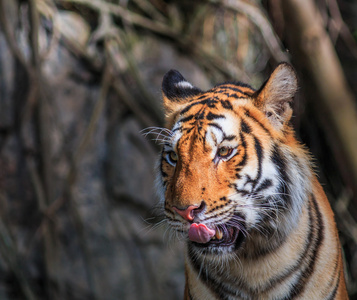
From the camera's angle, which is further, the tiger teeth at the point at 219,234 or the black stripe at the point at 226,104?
the black stripe at the point at 226,104

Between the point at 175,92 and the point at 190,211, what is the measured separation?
→ 55cm

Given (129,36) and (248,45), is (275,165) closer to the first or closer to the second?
(248,45)

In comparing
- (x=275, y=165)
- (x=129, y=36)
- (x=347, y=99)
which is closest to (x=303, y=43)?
(x=347, y=99)

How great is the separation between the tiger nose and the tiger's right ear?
45cm

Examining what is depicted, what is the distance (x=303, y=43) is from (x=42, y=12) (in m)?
3.02

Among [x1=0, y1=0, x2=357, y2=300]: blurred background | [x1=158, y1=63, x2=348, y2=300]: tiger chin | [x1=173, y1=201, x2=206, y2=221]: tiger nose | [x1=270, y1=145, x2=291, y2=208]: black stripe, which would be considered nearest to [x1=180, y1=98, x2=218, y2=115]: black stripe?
[x1=158, y1=63, x2=348, y2=300]: tiger chin

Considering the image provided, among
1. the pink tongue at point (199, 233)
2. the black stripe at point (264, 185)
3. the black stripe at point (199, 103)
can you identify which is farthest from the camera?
the black stripe at point (199, 103)

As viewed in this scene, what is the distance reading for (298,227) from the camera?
1.60m

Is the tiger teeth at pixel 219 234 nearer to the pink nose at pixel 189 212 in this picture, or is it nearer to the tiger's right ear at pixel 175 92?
the pink nose at pixel 189 212

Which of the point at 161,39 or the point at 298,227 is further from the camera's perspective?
the point at 161,39

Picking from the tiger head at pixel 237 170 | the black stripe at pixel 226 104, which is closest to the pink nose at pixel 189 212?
the tiger head at pixel 237 170

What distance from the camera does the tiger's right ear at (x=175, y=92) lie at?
1775 mm

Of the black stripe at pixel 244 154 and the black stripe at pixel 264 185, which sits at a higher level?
the black stripe at pixel 244 154

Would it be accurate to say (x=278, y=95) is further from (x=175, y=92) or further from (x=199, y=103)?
(x=175, y=92)
